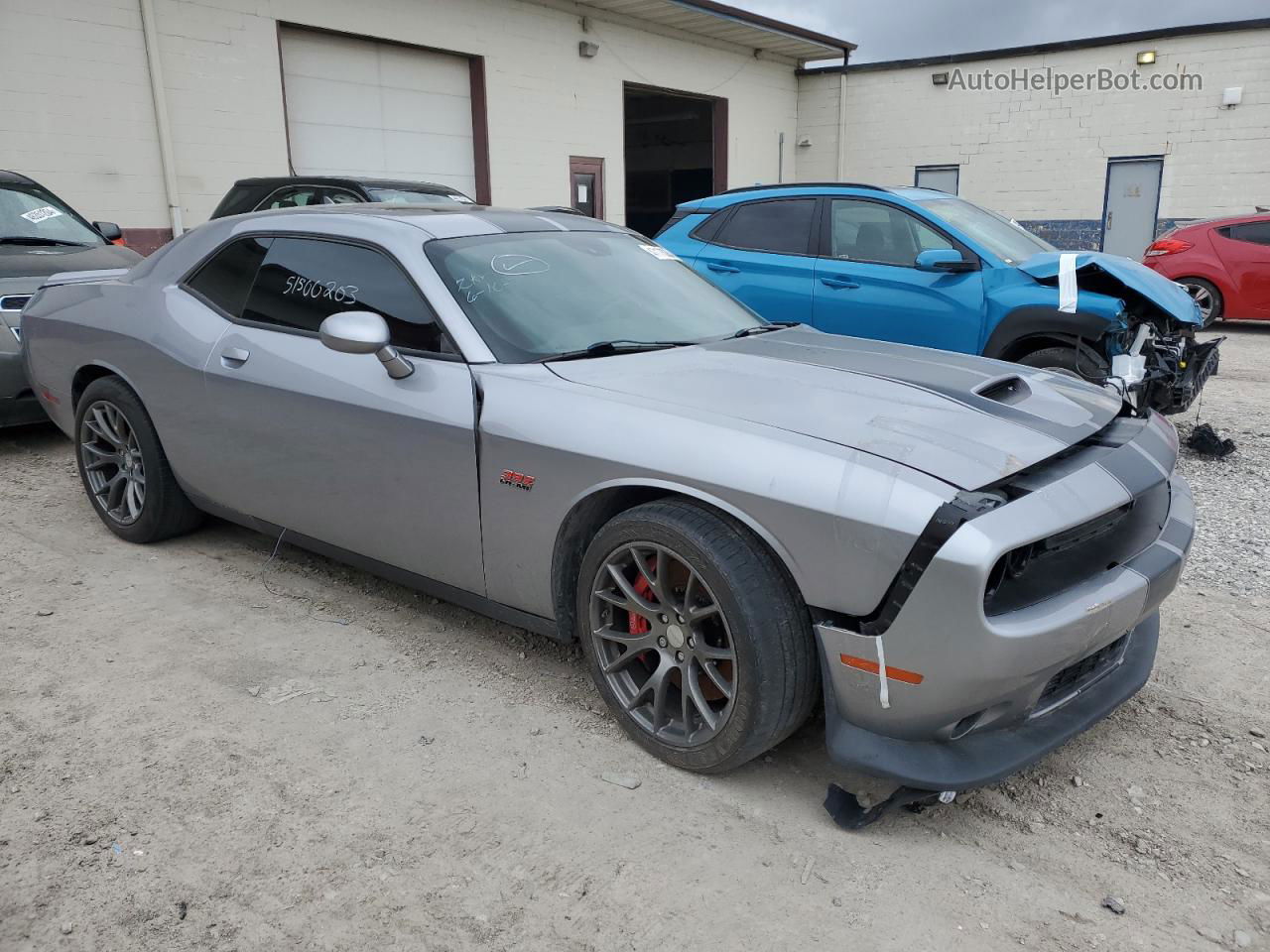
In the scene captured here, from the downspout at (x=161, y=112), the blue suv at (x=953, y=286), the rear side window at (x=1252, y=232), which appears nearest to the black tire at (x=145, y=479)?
the blue suv at (x=953, y=286)

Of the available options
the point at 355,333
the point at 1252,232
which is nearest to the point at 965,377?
the point at 355,333

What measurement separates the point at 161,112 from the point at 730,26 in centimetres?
1017

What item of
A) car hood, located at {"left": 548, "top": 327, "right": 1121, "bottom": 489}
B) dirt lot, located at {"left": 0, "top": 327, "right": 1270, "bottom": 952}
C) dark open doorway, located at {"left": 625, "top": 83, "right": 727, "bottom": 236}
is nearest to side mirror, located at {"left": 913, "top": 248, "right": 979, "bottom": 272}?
car hood, located at {"left": 548, "top": 327, "right": 1121, "bottom": 489}

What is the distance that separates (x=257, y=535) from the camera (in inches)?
185

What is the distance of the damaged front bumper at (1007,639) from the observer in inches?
87.1

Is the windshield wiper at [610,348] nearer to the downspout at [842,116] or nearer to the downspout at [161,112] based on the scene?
the downspout at [161,112]

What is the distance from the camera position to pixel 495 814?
2590 mm

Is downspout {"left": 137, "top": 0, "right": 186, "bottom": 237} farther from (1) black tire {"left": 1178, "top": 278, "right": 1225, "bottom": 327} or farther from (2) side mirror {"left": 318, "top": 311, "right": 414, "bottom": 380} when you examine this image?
(1) black tire {"left": 1178, "top": 278, "right": 1225, "bottom": 327}

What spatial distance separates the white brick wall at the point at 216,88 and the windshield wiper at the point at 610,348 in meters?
9.01

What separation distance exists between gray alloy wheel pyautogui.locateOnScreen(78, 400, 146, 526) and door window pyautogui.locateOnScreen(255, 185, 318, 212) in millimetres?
4964

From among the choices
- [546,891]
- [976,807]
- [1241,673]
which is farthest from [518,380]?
[1241,673]

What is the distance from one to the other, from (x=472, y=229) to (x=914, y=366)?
1661mm

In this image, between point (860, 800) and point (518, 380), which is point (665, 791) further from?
point (518, 380)

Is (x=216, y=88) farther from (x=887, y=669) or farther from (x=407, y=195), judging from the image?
(x=887, y=669)
